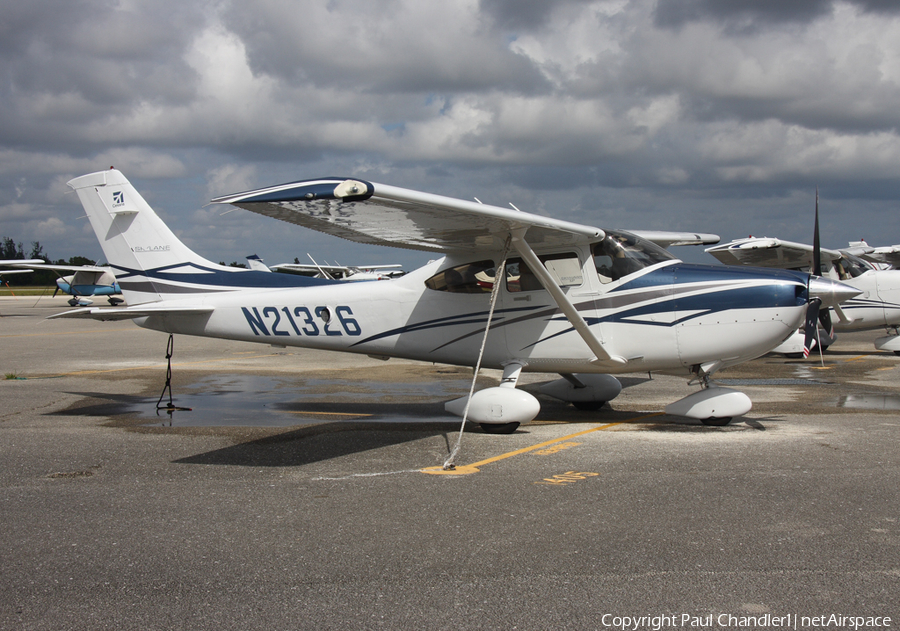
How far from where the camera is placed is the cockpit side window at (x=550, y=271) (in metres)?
7.96

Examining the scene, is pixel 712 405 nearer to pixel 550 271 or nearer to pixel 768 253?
pixel 550 271

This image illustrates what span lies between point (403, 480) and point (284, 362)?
1106 centimetres

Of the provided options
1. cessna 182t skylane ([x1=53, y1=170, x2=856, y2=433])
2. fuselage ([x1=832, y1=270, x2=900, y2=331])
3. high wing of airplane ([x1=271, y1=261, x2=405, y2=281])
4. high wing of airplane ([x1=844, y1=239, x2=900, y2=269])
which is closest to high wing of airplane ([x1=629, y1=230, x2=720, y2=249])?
cessna 182t skylane ([x1=53, y1=170, x2=856, y2=433])

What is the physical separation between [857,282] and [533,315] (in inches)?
496

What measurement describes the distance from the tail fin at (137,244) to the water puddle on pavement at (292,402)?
5.67 ft

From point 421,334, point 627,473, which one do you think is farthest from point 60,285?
point 627,473

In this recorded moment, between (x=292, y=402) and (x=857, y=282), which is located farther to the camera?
(x=857, y=282)

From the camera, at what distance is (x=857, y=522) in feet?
14.1

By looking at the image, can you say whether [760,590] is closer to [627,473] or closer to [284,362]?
[627,473]

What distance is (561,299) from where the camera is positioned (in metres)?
7.45

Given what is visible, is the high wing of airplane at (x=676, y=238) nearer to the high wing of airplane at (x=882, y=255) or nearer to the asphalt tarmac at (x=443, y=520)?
the asphalt tarmac at (x=443, y=520)

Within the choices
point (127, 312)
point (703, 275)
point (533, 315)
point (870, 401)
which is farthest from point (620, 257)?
point (127, 312)

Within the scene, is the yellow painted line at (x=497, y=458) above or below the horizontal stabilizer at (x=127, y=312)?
below

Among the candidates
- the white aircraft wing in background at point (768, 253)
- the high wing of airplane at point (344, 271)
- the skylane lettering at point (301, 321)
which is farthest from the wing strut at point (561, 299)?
the high wing of airplane at point (344, 271)
